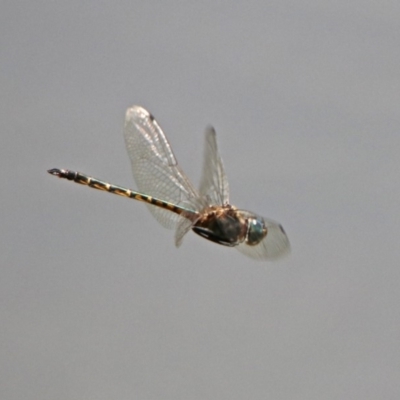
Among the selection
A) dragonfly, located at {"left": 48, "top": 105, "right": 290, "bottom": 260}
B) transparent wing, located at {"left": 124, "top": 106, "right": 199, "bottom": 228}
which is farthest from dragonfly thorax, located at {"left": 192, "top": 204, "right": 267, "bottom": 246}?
transparent wing, located at {"left": 124, "top": 106, "right": 199, "bottom": 228}

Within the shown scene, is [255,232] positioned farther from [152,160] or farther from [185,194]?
[152,160]

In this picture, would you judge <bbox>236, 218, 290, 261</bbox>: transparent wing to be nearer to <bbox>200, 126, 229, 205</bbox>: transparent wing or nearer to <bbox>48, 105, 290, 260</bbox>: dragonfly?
<bbox>48, 105, 290, 260</bbox>: dragonfly

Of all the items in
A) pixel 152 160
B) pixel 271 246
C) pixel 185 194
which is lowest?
pixel 271 246

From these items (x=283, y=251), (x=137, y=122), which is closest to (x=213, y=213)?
(x=283, y=251)

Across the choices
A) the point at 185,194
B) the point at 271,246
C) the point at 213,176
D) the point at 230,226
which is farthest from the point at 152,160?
the point at 271,246

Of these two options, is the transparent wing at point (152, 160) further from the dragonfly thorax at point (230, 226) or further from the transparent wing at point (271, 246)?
the transparent wing at point (271, 246)

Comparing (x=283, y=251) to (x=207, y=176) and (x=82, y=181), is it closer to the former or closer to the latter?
(x=207, y=176)
